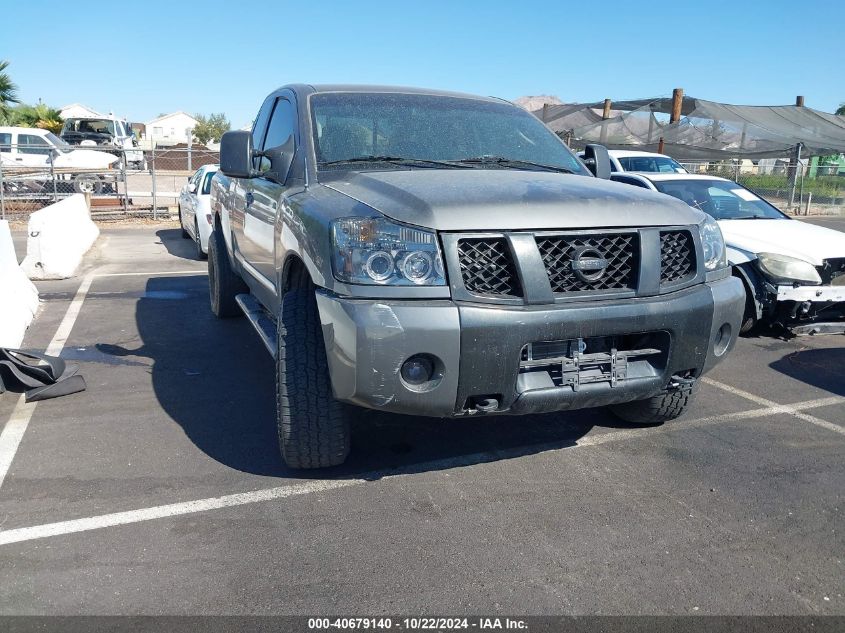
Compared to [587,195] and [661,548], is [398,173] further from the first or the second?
[661,548]

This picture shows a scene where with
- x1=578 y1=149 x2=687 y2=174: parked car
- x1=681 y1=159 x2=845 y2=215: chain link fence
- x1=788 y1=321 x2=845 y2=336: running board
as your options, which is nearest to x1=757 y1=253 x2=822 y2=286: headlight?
x1=788 y1=321 x2=845 y2=336: running board

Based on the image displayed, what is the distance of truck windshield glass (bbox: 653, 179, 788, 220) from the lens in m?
7.94

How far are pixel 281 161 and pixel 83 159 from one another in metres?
16.7

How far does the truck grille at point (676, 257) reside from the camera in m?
3.54

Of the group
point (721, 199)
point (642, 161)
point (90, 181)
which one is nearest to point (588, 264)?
point (721, 199)

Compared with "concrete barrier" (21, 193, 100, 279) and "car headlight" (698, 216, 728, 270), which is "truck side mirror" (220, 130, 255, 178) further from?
"concrete barrier" (21, 193, 100, 279)

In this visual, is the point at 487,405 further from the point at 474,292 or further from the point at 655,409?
the point at 655,409

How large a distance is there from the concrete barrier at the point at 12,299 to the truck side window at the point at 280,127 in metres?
2.54

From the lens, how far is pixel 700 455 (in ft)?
13.4

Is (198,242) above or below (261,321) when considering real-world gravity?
below

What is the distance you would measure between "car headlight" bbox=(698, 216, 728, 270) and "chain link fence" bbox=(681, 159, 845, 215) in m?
21.6

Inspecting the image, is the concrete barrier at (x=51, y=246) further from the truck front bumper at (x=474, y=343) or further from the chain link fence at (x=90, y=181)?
the truck front bumper at (x=474, y=343)

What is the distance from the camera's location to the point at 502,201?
10.7ft

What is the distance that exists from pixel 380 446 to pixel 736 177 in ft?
78.3
